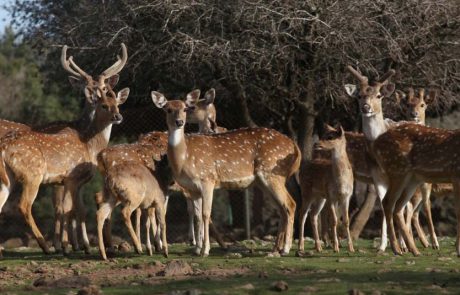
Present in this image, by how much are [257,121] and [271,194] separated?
6.47m

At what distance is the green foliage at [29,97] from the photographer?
24844 millimetres

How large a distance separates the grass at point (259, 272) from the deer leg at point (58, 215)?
0.36 meters

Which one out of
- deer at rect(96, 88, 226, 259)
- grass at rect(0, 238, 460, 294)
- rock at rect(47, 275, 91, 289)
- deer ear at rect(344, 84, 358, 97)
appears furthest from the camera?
deer ear at rect(344, 84, 358, 97)

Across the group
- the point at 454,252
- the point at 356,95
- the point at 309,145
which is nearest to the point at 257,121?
the point at 309,145

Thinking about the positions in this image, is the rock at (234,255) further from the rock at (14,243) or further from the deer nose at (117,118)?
the rock at (14,243)

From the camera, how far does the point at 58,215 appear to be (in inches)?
528

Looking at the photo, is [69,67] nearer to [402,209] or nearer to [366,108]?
[366,108]

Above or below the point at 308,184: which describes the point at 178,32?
above

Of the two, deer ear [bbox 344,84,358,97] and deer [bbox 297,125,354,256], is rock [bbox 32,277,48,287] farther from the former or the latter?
deer ear [bbox 344,84,358,97]

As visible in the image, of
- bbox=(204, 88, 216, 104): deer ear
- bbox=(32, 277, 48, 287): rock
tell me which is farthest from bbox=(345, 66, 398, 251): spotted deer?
bbox=(32, 277, 48, 287): rock

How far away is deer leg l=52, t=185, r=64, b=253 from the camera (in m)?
13.2

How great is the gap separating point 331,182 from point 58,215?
349cm

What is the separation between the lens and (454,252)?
42.0 feet

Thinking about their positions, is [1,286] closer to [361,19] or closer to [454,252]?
[454,252]
